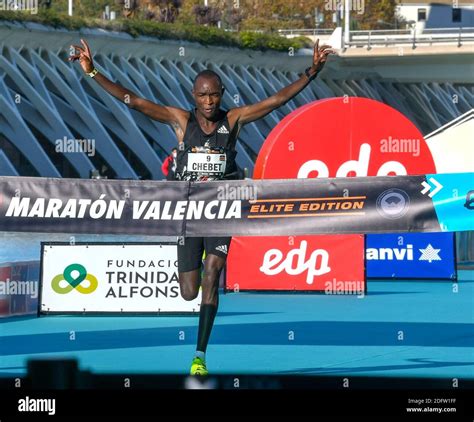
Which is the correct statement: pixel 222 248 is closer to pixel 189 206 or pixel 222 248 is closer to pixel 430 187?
pixel 189 206

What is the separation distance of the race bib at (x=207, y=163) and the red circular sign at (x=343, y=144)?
845 centimetres

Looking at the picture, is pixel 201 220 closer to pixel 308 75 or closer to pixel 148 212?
pixel 148 212

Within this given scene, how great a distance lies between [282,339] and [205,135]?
3.09m

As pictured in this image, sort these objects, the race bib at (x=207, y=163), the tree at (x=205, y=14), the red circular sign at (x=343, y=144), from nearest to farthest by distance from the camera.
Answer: the race bib at (x=207, y=163) < the red circular sign at (x=343, y=144) < the tree at (x=205, y=14)

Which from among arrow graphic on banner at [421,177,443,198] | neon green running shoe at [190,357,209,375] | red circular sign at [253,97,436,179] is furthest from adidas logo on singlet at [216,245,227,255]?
red circular sign at [253,97,436,179]

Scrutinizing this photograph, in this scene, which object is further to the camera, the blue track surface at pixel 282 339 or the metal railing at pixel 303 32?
the metal railing at pixel 303 32

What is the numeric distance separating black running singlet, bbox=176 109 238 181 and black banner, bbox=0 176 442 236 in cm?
19

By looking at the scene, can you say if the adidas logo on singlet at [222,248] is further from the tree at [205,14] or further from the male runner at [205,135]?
the tree at [205,14]

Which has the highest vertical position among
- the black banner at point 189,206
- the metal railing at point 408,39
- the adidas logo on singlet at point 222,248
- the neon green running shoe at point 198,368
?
the metal railing at point 408,39

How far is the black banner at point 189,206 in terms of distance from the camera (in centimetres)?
912

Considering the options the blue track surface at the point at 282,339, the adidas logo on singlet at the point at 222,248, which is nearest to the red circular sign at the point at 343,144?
the blue track surface at the point at 282,339

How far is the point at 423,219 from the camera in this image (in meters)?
9.23

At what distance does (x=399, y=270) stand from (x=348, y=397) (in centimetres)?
1150

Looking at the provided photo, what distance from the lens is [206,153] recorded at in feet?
30.2
